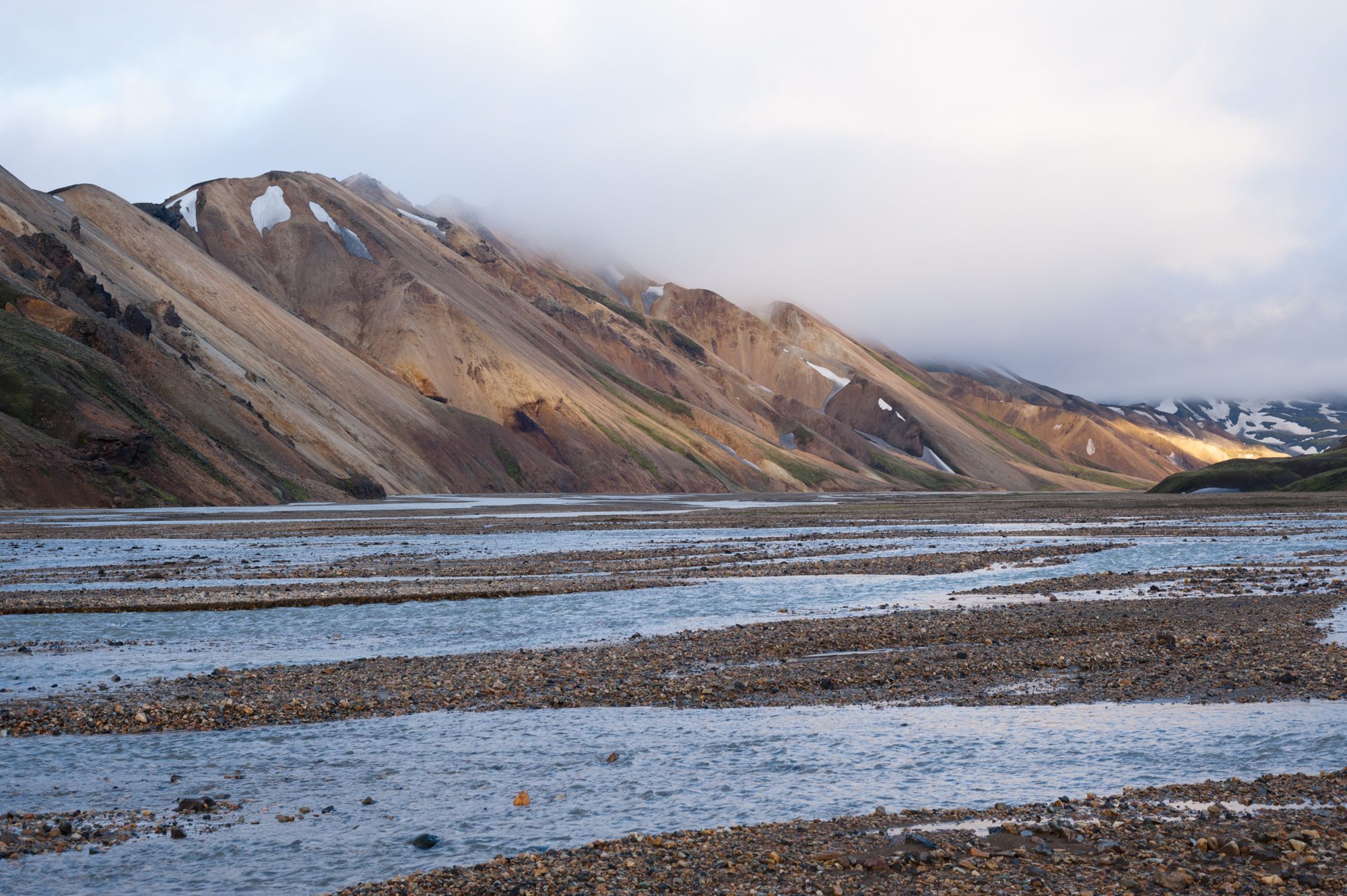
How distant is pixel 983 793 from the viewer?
37.3 feet

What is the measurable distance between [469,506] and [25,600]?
66254mm

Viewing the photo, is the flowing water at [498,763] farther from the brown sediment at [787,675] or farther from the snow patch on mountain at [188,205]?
the snow patch on mountain at [188,205]

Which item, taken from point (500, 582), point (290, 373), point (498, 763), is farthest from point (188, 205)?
point (498, 763)

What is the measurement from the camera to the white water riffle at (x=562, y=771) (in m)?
9.93

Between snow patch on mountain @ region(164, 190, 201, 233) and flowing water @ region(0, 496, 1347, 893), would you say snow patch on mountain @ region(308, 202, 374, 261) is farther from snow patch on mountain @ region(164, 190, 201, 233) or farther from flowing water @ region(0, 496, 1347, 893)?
flowing water @ region(0, 496, 1347, 893)

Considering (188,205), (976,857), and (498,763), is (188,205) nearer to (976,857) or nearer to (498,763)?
(498,763)

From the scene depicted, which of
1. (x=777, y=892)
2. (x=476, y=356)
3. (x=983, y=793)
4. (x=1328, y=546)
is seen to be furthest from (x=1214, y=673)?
(x=476, y=356)

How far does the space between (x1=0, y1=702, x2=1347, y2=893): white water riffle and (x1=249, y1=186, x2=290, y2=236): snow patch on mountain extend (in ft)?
570

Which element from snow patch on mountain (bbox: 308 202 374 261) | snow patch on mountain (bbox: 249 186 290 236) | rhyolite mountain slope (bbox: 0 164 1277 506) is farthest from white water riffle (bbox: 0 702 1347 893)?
snow patch on mountain (bbox: 249 186 290 236)

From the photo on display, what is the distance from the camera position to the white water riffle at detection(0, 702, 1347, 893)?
9.93 metres

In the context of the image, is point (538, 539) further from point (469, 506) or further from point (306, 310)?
point (306, 310)

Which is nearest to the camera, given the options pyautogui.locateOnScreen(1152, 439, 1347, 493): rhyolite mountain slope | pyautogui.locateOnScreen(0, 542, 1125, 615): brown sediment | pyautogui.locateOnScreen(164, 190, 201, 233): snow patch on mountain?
pyautogui.locateOnScreen(0, 542, 1125, 615): brown sediment

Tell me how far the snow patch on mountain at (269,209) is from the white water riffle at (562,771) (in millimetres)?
173808

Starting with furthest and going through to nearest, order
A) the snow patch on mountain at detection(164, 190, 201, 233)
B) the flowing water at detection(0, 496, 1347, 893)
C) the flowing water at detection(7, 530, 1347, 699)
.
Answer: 1. the snow patch on mountain at detection(164, 190, 201, 233)
2. the flowing water at detection(7, 530, 1347, 699)
3. the flowing water at detection(0, 496, 1347, 893)
